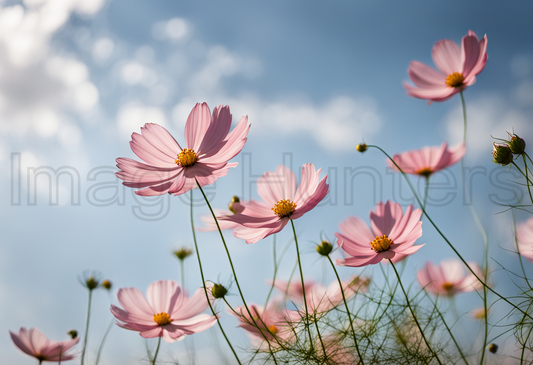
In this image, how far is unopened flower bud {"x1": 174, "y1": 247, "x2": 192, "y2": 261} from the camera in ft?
4.66

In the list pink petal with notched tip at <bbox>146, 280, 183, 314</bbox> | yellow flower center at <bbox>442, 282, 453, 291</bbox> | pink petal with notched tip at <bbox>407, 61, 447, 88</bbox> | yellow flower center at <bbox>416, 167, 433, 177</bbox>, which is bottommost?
yellow flower center at <bbox>442, 282, 453, 291</bbox>

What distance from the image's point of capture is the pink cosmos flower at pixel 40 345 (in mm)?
1109

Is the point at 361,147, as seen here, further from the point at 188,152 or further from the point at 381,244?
the point at 188,152

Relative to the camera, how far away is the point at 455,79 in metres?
1.18

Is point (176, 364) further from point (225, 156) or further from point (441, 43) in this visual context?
point (441, 43)

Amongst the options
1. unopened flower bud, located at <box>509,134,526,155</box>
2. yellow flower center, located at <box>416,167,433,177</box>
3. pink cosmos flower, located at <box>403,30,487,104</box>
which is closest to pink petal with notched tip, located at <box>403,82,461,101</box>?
pink cosmos flower, located at <box>403,30,487,104</box>

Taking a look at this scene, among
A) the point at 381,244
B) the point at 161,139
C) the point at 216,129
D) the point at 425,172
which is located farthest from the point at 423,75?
the point at 161,139

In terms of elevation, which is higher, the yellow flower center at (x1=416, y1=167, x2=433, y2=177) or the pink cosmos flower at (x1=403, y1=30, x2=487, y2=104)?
the pink cosmos flower at (x1=403, y1=30, x2=487, y2=104)

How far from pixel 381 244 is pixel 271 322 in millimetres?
391

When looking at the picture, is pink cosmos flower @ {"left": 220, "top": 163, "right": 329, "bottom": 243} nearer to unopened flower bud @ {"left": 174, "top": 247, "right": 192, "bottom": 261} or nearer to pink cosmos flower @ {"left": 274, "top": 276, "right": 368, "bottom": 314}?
pink cosmos flower @ {"left": 274, "top": 276, "right": 368, "bottom": 314}

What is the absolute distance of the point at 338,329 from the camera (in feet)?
3.29

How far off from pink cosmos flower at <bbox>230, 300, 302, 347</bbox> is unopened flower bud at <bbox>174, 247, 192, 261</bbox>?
41cm

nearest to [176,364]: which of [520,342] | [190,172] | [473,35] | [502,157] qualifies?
[190,172]

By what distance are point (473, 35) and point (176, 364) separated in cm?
128
